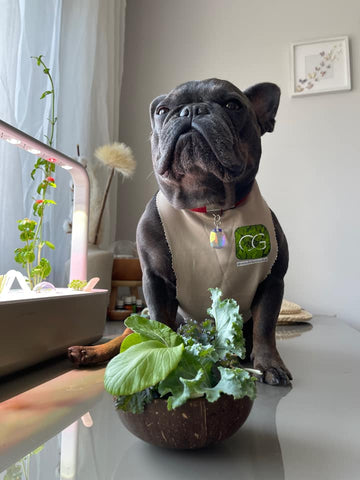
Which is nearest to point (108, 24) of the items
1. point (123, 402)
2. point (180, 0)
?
point (180, 0)

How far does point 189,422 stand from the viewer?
0.43 m

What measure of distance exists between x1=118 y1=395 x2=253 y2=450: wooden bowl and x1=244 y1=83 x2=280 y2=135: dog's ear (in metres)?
0.74

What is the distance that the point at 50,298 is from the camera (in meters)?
0.84

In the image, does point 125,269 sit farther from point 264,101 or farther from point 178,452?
point 178,452

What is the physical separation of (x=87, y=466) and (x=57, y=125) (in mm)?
1629

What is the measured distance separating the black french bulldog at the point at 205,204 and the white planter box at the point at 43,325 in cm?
6

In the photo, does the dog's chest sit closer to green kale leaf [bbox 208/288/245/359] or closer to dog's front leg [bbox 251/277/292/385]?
dog's front leg [bbox 251/277/292/385]

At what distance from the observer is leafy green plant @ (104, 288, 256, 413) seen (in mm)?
405

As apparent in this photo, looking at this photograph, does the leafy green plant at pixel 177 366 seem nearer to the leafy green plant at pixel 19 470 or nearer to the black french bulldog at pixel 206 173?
the leafy green plant at pixel 19 470

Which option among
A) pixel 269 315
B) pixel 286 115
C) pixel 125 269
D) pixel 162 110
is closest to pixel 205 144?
pixel 162 110

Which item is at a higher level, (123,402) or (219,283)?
(219,283)

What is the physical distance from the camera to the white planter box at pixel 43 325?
72 cm

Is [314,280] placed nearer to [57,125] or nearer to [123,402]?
[57,125]

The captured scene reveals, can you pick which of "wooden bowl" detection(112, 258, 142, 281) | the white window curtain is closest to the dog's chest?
the white window curtain
